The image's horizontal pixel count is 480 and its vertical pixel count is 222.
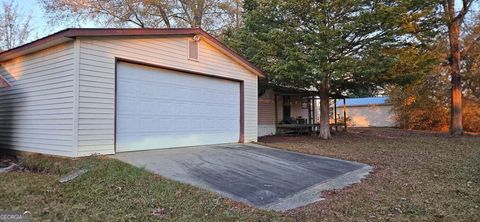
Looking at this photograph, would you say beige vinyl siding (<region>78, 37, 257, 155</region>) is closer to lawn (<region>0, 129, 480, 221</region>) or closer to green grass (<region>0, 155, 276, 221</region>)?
lawn (<region>0, 129, 480, 221</region>)

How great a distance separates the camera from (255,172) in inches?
299

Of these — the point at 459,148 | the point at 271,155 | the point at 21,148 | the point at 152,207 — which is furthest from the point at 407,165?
the point at 21,148

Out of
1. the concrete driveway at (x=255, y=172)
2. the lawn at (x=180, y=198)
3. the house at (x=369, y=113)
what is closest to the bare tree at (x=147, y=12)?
the concrete driveway at (x=255, y=172)

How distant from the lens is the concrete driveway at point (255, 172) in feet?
19.7

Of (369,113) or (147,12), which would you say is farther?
(369,113)

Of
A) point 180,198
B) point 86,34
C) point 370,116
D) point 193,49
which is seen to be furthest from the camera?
point 370,116

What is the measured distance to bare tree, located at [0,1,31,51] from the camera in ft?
80.0

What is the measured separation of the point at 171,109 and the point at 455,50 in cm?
1643

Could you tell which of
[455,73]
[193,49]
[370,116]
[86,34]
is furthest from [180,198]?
[370,116]

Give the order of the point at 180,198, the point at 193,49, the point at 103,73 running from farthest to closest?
the point at 193,49 → the point at 103,73 → the point at 180,198

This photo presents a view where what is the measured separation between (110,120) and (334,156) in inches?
264

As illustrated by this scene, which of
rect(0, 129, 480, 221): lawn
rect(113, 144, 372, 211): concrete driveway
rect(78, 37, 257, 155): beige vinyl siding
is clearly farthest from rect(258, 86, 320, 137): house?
rect(0, 129, 480, 221): lawn

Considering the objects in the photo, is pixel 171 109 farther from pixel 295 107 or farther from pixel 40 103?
pixel 295 107

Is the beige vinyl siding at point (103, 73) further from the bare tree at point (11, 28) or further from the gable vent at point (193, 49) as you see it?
the bare tree at point (11, 28)
